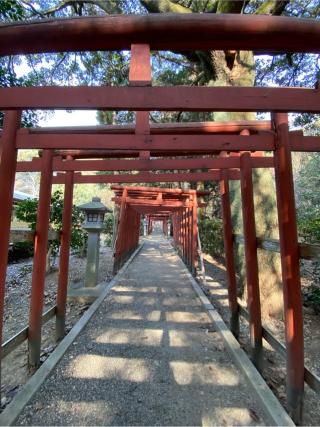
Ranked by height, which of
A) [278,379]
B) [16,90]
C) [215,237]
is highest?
[16,90]

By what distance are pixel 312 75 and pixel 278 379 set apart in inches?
346

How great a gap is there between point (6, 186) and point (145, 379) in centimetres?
235

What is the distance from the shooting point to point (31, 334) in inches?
131

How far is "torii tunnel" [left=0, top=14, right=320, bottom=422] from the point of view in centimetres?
178

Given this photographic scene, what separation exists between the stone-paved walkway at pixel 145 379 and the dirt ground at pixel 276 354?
1.57ft

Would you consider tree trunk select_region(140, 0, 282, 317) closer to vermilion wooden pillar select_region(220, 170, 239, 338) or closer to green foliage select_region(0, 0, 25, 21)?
vermilion wooden pillar select_region(220, 170, 239, 338)

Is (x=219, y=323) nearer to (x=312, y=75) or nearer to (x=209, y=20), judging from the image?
(x=209, y=20)

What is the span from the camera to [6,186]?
8.31ft

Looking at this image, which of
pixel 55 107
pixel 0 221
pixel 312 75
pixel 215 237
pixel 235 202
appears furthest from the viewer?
pixel 215 237

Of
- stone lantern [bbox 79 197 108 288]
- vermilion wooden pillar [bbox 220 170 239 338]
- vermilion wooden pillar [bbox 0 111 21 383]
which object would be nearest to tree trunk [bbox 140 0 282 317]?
vermilion wooden pillar [bbox 220 170 239 338]

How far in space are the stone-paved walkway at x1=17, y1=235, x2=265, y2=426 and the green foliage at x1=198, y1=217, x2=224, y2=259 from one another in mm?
6560

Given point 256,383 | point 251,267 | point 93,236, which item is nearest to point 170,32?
point 251,267

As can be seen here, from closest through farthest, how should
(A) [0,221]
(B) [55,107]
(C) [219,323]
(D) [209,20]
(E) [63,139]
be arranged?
(D) [209,20]
(B) [55,107]
(A) [0,221]
(E) [63,139]
(C) [219,323]

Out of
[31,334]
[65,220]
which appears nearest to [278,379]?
[31,334]
